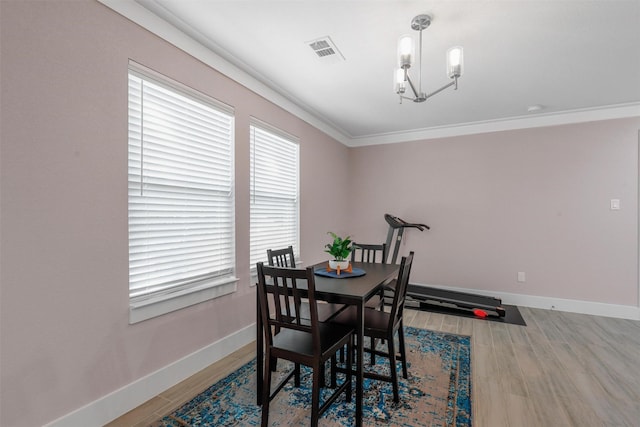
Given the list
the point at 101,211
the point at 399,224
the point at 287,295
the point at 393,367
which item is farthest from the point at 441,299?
the point at 101,211

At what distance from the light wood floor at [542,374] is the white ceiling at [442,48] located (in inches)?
103

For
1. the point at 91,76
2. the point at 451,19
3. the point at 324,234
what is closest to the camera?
the point at 91,76

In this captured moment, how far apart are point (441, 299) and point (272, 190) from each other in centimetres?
266

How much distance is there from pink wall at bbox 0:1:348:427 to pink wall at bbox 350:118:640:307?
3.83 meters

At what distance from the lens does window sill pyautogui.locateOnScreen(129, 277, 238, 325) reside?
2.01 meters

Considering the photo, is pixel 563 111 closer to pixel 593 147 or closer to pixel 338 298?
pixel 593 147

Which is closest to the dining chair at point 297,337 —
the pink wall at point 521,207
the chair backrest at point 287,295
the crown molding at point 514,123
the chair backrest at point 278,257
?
the chair backrest at point 287,295

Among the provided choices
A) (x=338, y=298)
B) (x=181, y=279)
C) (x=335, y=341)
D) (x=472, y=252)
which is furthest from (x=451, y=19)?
(x=472, y=252)

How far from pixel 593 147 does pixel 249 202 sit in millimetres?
4442

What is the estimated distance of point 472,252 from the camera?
4.62 metres

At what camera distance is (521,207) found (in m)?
4.35

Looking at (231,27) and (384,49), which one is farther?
(384,49)

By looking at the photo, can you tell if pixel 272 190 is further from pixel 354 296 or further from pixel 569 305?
pixel 569 305

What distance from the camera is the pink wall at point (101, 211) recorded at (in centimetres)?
149
